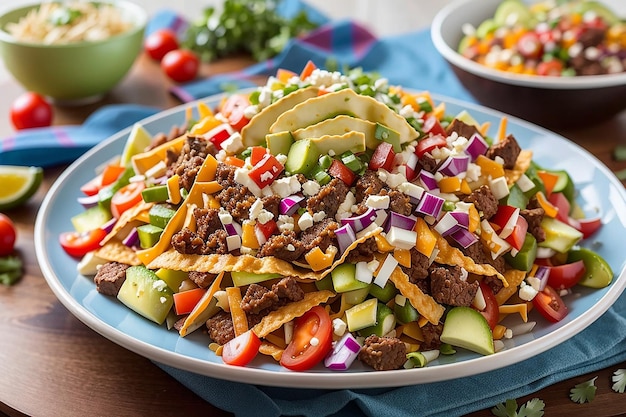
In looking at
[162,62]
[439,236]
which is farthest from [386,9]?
[439,236]

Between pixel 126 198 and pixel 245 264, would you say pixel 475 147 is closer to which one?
pixel 245 264

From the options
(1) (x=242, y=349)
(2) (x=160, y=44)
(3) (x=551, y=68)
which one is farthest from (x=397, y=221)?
(2) (x=160, y=44)

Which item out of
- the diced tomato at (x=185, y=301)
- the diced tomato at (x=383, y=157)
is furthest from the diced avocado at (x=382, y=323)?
the diced tomato at (x=185, y=301)

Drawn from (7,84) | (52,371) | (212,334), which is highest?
(212,334)

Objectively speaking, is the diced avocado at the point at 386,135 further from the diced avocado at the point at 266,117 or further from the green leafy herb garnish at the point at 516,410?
the green leafy herb garnish at the point at 516,410

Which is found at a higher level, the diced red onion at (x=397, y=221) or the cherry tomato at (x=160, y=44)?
the diced red onion at (x=397, y=221)

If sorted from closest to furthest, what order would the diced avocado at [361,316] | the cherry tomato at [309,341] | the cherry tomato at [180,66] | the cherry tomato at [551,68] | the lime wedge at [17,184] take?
→ 1. the cherry tomato at [309,341]
2. the diced avocado at [361,316]
3. the lime wedge at [17,184]
4. the cherry tomato at [551,68]
5. the cherry tomato at [180,66]

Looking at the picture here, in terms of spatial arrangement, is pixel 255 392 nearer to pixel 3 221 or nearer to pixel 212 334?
pixel 212 334
